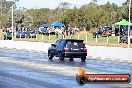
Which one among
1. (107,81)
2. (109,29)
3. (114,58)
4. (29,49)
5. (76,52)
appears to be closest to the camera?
(107,81)

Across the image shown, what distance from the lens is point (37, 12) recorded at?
472 ft

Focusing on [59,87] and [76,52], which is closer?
[59,87]

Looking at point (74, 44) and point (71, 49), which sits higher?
point (74, 44)

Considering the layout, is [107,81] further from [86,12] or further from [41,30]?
[86,12]

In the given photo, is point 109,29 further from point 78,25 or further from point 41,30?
point 78,25

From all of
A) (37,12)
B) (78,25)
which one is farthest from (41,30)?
(37,12)

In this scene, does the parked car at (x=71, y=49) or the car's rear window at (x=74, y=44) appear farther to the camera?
the car's rear window at (x=74, y=44)

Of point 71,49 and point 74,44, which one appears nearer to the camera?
point 71,49

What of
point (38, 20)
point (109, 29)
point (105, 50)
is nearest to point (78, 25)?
point (109, 29)

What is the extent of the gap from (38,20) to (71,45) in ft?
351

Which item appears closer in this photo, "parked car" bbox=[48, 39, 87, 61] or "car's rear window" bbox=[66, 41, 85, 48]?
"parked car" bbox=[48, 39, 87, 61]

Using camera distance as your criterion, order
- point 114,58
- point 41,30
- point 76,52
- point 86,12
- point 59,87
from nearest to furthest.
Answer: point 59,87 < point 76,52 < point 114,58 < point 41,30 < point 86,12

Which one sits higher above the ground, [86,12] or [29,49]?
[86,12]

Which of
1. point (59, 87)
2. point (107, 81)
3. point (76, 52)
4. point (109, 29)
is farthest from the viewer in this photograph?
point (109, 29)
